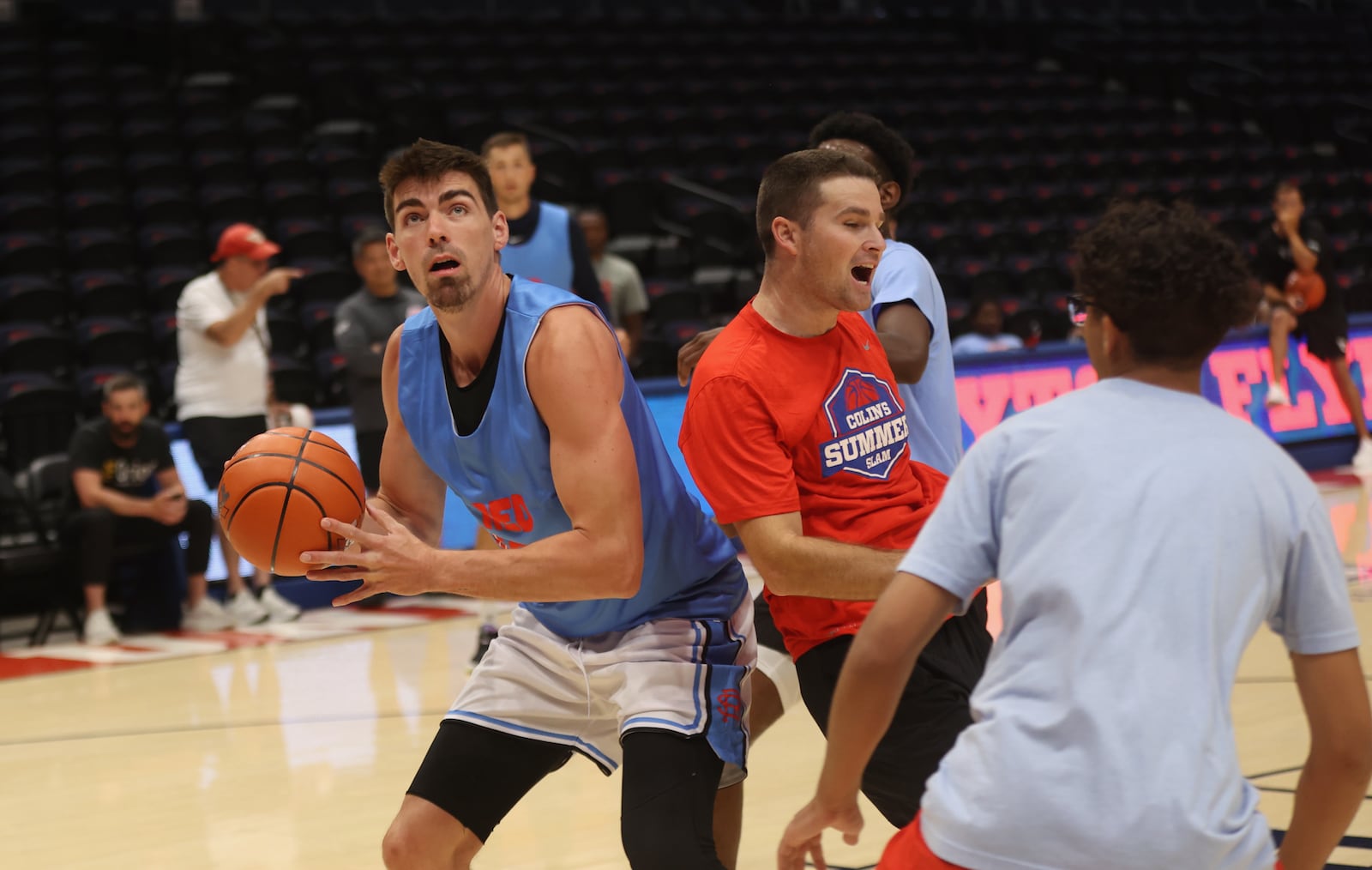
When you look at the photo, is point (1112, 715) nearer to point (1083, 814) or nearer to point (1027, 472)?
point (1083, 814)

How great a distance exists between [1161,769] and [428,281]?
1635 millimetres

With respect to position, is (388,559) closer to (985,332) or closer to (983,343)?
(983,343)

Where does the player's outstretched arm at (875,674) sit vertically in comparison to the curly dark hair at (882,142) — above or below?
below

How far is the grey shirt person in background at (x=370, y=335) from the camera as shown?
7.52 meters

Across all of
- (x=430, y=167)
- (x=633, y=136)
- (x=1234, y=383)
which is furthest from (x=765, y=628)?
(x=633, y=136)

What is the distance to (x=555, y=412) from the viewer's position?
281 centimetres

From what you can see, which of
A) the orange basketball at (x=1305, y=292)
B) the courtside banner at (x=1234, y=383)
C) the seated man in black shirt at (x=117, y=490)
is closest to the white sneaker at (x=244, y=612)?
the seated man in black shirt at (x=117, y=490)

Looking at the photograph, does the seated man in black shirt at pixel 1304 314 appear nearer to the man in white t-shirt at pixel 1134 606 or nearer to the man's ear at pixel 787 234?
the man's ear at pixel 787 234

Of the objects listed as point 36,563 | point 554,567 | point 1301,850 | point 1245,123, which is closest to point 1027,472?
point 1301,850

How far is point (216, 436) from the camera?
751 centimetres

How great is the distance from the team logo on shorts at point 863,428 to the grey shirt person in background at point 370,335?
478cm

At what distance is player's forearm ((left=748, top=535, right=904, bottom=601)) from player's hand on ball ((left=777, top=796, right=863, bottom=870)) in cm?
61

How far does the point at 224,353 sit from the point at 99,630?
1.38m

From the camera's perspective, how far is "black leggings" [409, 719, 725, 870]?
8.77 ft
